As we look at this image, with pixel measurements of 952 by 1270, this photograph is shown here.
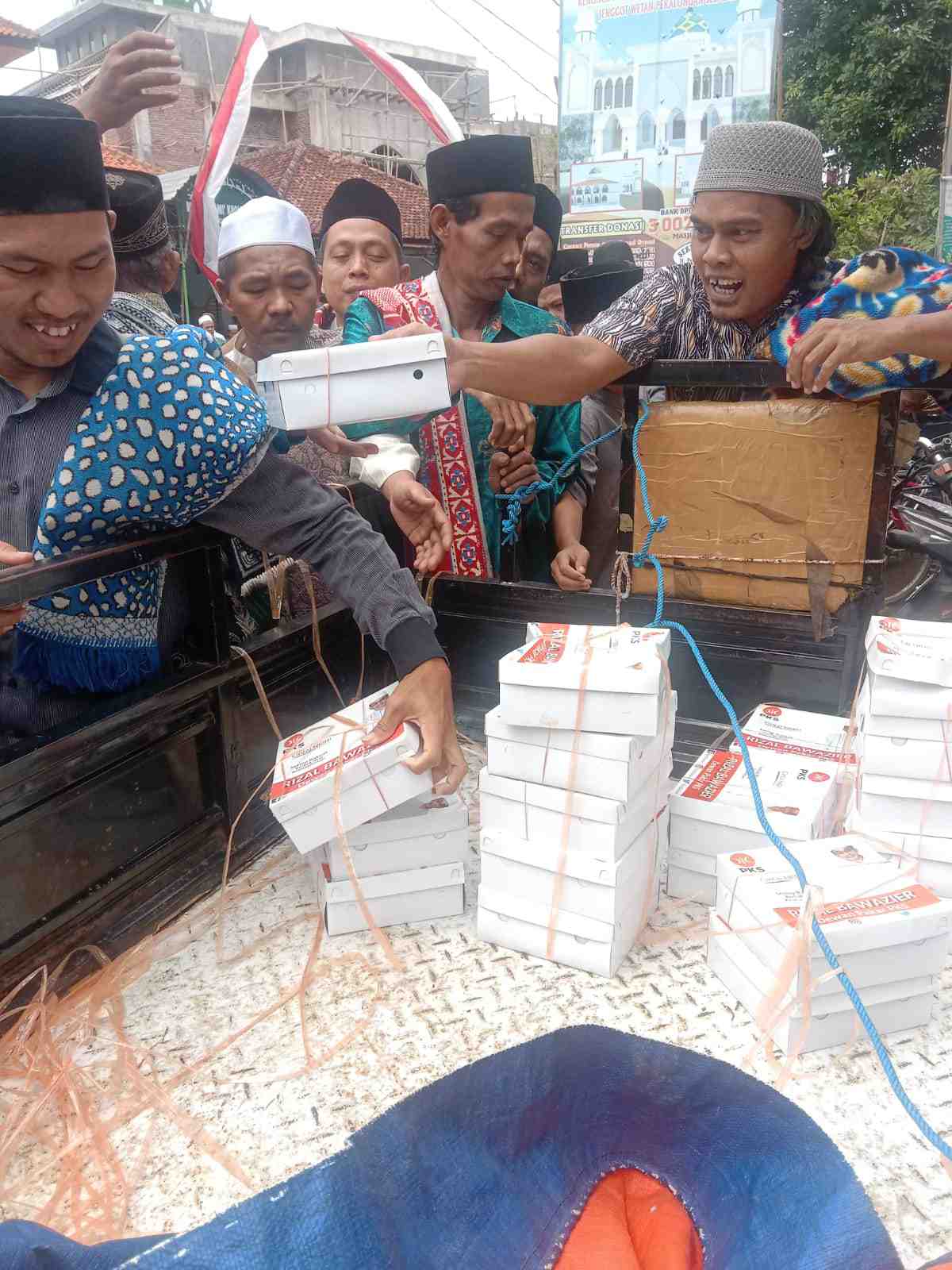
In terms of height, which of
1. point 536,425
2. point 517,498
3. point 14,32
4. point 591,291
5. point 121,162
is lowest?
point 517,498

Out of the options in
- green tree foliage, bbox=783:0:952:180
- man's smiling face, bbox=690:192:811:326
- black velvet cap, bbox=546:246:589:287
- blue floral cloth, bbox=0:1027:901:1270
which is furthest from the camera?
green tree foliage, bbox=783:0:952:180

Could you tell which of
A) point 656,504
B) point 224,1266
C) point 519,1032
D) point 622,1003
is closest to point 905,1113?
point 622,1003

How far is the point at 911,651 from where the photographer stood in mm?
1746

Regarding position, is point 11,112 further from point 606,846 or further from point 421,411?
point 606,846

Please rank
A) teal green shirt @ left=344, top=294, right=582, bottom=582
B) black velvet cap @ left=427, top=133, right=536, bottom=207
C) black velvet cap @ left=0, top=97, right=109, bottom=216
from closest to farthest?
black velvet cap @ left=0, top=97, right=109, bottom=216 → black velvet cap @ left=427, top=133, right=536, bottom=207 → teal green shirt @ left=344, top=294, right=582, bottom=582

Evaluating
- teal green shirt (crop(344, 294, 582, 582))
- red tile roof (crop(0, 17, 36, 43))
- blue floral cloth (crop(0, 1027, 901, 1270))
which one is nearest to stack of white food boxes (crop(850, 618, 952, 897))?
blue floral cloth (crop(0, 1027, 901, 1270))

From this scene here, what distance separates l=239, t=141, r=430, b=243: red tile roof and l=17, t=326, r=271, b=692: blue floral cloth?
661 inches

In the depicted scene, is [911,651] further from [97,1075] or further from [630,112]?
[630,112]

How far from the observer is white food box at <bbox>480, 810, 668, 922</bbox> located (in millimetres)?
1590

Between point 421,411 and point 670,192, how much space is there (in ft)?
36.6

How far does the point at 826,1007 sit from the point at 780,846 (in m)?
0.28

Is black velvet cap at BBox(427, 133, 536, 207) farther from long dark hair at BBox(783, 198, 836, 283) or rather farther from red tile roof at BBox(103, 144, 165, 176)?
red tile roof at BBox(103, 144, 165, 176)

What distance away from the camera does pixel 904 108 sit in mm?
15695

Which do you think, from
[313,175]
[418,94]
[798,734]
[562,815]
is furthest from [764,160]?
[313,175]
